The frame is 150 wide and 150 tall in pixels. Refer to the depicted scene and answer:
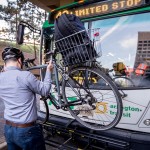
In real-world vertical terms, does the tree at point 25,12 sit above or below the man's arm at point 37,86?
above

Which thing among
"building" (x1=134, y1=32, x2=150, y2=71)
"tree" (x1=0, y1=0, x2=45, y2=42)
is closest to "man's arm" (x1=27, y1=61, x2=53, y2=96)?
"building" (x1=134, y1=32, x2=150, y2=71)

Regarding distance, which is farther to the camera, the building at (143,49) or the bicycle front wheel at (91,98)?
the building at (143,49)

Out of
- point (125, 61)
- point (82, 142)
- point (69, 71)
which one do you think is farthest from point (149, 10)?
point (82, 142)

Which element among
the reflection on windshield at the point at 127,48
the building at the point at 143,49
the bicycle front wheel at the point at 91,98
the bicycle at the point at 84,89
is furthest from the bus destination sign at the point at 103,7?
the bicycle front wheel at the point at 91,98

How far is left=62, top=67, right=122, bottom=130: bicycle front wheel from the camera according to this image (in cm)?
329

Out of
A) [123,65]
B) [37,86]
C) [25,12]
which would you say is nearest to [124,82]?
[123,65]

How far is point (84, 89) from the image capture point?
3.48 metres

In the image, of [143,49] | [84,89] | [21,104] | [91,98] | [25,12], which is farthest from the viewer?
[25,12]

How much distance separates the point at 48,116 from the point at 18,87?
1.80m

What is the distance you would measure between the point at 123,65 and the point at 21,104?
1928mm

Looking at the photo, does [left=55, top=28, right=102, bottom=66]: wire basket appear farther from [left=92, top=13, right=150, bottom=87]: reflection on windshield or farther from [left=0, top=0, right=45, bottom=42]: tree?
[left=0, top=0, right=45, bottom=42]: tree

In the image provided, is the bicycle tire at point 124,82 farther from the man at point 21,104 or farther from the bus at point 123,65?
the man at point 21,104

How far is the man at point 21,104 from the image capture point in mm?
2768

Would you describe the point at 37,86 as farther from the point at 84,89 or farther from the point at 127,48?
the point at 127,48
